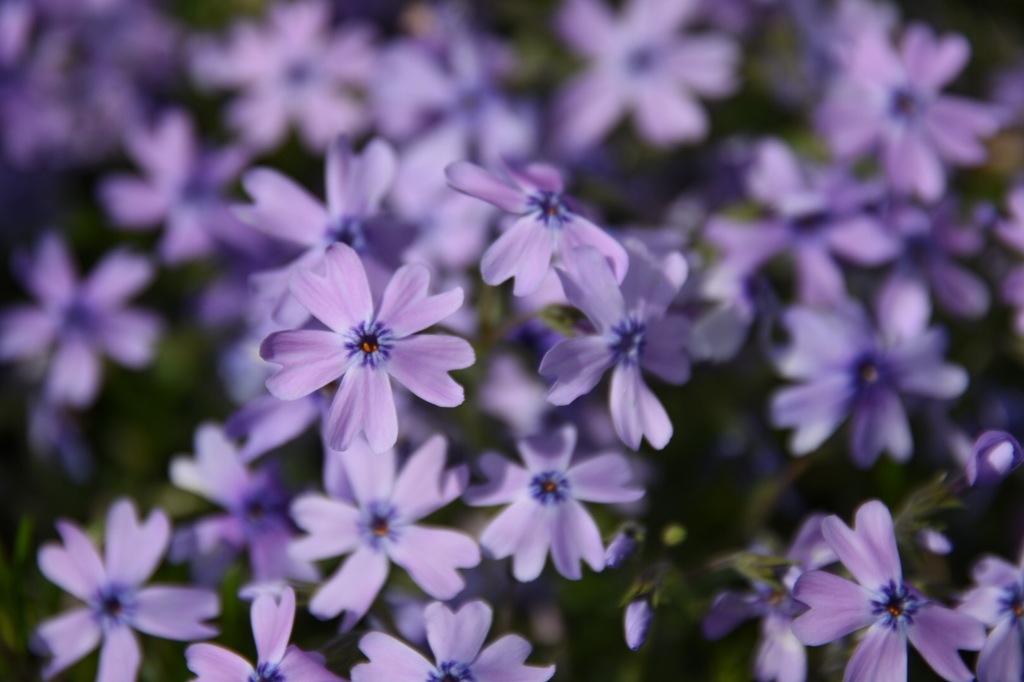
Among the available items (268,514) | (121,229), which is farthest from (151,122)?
(268,514)

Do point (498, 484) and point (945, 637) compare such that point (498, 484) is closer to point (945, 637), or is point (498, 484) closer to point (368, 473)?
point (368, 473)

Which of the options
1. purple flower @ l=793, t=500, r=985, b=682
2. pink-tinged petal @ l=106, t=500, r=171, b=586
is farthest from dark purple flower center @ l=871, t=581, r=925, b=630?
pink-tinged petal @ l=106, t=500, r=171, b=586

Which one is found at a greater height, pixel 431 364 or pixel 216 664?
pixel 431 364

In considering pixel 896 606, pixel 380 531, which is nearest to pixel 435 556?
pixel 380 531

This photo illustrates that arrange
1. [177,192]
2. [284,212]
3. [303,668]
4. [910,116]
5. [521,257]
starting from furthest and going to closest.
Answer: [177,192], [910,116], [284,212], [521,257], [303,668]

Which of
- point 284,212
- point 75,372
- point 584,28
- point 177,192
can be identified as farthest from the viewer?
point 584,28

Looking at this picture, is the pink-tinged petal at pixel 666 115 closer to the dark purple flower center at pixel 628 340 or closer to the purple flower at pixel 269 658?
the dark purple flower center at pixel 628 340

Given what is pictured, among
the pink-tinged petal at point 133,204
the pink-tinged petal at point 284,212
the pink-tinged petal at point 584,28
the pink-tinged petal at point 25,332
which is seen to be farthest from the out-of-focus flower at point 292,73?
the pink-tinged petal at point 284,212

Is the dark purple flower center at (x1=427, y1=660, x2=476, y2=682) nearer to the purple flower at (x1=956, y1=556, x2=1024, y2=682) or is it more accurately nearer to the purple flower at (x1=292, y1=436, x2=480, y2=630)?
the purple flower at (x1=292, y1=436, x2=480, y2=630)

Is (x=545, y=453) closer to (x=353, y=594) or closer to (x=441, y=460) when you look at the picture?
(x=441, y=460)
